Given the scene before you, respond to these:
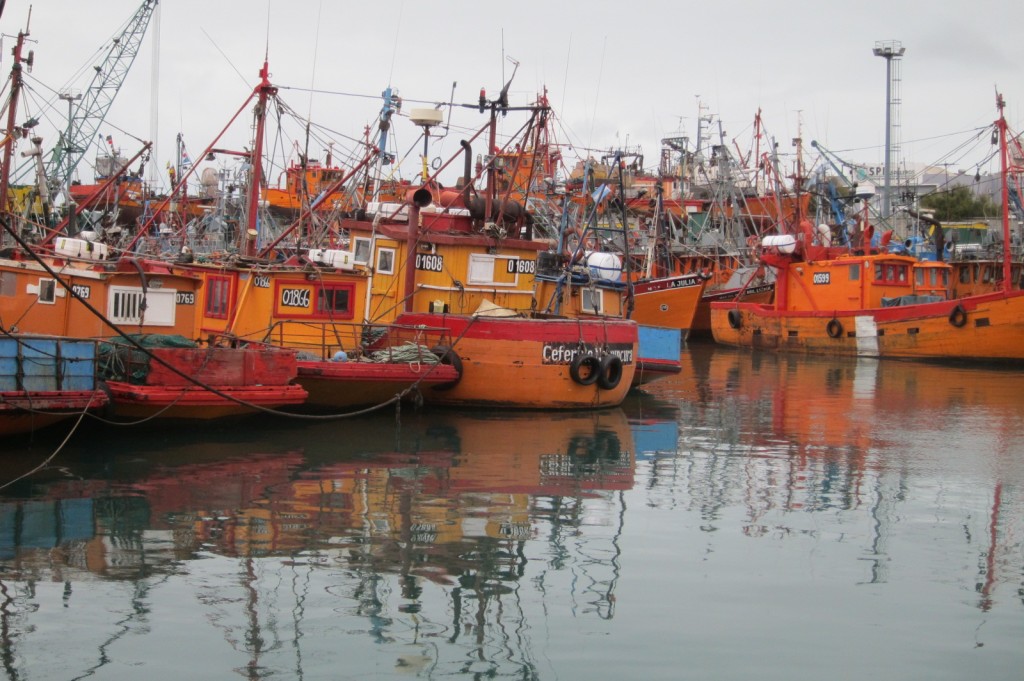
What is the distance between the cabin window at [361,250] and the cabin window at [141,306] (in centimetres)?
393

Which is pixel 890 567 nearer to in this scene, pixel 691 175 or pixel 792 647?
pixel 792 647

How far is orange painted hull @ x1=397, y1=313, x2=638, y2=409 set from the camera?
18406mm

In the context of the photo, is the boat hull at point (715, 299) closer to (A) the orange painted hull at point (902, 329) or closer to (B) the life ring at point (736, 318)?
(B) the life ring at point (736, 318)

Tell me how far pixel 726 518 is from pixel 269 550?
4.59 meters

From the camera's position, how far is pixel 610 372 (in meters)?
19.6

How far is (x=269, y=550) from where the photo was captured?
381 inches

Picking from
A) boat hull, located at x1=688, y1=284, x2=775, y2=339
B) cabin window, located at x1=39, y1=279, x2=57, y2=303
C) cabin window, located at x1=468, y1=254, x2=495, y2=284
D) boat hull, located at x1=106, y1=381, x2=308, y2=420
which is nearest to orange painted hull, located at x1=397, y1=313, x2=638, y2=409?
cabin window, located at x1=468, y1=254, x2=495, y2=284

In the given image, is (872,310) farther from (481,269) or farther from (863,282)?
(481,269)

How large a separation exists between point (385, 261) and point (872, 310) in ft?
66.2

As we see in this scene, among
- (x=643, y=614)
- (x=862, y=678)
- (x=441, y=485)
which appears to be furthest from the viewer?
(x=441, y=485)

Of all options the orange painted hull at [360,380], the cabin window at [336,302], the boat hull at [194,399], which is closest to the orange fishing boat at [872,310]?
the orange painted hull at [360,380]

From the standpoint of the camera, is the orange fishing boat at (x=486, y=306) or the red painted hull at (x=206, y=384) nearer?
the red painted hull at (x=206, y=384)

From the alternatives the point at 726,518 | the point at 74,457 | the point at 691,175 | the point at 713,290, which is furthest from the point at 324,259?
the point at 691,175

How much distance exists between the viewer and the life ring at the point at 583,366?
19.0m
